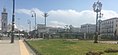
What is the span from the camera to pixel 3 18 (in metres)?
125

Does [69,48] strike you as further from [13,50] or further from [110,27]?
[110,27]

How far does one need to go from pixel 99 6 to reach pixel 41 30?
3761 inches

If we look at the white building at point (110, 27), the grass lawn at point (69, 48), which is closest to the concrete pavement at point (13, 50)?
the grass lawn at point (69, 48)

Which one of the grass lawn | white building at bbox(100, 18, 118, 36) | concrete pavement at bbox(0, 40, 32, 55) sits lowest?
concrete pavement at bbox(0, 40, 32, 55)

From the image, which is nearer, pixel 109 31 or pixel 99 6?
pixel 99 6

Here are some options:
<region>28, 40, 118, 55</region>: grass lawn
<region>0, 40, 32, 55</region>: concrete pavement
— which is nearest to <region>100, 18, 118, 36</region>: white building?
<region>28, 40, 118, 55</region>: grass lawn

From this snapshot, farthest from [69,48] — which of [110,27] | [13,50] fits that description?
[110,27]

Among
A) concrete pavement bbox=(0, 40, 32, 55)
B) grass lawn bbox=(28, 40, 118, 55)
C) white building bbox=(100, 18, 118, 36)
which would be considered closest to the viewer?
grass lawn bbox=(28, 40, 118, 55)

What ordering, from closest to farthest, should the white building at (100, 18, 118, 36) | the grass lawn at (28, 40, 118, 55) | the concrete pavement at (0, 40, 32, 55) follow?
1. the grass lawn at (28, 40, 118, 55)
2. the concrete pavement at (0, 40, 32, 55)
3. the white building at (100, 18, 118, 36)

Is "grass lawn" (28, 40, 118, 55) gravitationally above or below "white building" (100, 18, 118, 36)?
below

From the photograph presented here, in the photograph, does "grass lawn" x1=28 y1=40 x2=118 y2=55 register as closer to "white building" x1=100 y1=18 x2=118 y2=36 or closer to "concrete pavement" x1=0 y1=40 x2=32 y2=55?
"concrete pavement" x1=0 y1=40 x2=32 y2=55

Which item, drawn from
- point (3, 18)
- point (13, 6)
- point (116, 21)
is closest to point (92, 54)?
point (13, 6)

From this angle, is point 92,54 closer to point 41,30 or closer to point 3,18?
point 3,18

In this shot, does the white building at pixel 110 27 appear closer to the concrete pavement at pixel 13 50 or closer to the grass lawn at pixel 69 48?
the grass lawn at pixel 69 48
